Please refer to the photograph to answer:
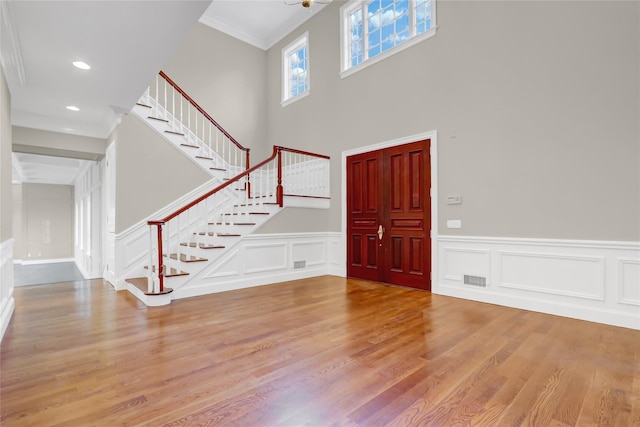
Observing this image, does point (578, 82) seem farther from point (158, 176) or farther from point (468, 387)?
point (158, 176)

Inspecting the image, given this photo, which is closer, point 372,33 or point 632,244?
point 632,244

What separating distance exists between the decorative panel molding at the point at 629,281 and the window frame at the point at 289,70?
580cm

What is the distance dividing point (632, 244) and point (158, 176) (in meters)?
6.36

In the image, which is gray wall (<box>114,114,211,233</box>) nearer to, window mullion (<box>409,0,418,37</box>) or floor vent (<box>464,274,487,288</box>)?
window mullion (<box>409,0,418,37</box>)

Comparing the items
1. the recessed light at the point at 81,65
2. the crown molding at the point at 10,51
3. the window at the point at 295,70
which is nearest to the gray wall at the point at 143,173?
the crown molding at the point at 10,51

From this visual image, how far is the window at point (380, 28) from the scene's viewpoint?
488cm

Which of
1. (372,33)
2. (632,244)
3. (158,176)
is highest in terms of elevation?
(372,33)

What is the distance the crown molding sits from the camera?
242 cm

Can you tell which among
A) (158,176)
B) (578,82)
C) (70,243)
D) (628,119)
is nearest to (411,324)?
(628,119)

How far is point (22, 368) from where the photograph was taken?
2.23 meters

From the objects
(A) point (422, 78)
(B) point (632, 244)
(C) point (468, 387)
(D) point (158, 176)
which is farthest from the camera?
(D) point (158, 176)

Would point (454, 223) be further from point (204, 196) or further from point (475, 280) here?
point (204, 196)

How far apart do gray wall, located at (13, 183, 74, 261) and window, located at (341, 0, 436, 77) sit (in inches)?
407

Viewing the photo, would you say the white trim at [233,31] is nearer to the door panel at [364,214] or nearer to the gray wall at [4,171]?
the door panel at [364,214]
